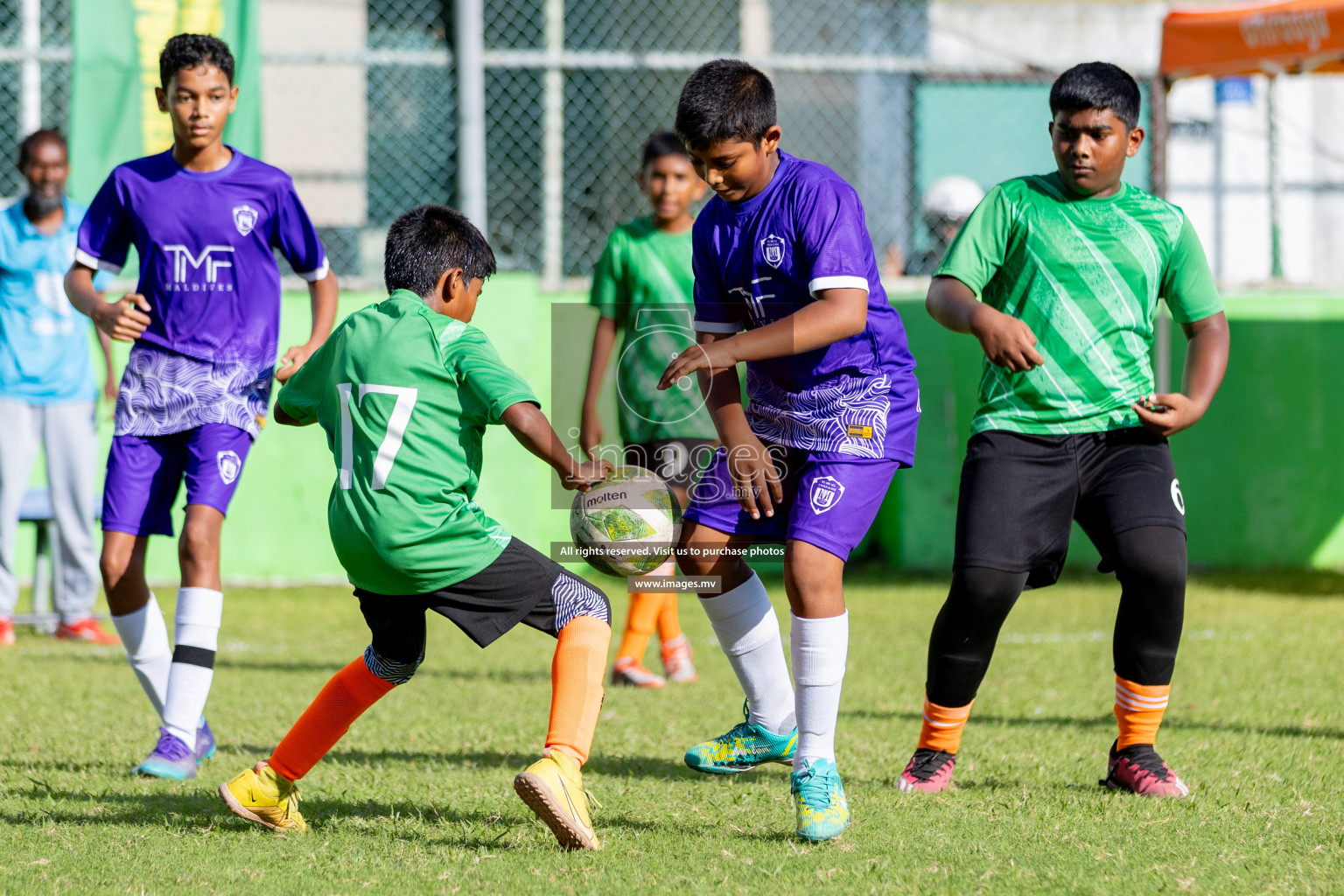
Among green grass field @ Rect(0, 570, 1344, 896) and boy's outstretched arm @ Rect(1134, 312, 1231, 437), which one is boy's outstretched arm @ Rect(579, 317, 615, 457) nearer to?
green grass field @ Rect(0, 570, 1344, 896)

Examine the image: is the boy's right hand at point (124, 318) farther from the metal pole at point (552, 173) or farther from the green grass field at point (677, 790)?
the metal pole at point (552, 173)

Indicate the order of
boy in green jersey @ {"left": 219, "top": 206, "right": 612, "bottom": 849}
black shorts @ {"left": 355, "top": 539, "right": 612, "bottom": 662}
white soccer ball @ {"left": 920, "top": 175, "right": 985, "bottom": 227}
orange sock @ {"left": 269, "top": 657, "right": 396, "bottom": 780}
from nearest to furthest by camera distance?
boy in green jersey @ {"left": 219, "top": 206, "right": 612, "bottom": 849} < black shorts @ {"left": 355, "top": 539, "right": 612, "bottom": 662} < orange sock @ {"left": 269, "top": 657, "right": 396, "bottom": 780} < white soccer ball @ {"left": 920, "top": 175, "right": 985, "bottom": 227}

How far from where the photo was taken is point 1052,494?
13.6 feet

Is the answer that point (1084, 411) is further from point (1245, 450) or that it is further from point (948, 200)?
point (948, 200)

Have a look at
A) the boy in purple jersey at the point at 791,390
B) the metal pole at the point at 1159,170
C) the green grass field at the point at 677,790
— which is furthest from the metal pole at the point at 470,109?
the boy in purple jersey at the point at 791,390

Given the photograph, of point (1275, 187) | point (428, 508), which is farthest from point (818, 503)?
point (1275, 187)

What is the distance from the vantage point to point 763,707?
4289 mm

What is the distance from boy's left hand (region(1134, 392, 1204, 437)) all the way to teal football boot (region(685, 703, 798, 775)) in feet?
4.46

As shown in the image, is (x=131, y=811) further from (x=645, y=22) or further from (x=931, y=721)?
(x=645, y=22)

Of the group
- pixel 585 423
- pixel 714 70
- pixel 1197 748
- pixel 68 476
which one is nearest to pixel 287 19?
pixel 68 476

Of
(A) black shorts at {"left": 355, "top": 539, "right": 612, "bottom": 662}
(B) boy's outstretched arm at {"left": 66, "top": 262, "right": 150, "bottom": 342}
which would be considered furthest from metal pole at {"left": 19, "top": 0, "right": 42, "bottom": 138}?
(A) black shorts at {"left": 355, "top": 539, "right": 612, "bottom": 662}

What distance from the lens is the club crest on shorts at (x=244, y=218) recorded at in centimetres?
476

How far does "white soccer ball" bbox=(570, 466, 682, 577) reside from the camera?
3.95 m

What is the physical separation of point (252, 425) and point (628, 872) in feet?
7.18
